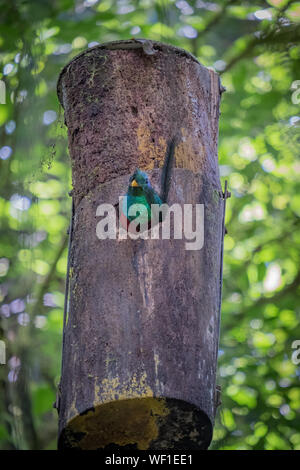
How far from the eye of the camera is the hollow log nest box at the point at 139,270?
2807 millimetres

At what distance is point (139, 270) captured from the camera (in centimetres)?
296

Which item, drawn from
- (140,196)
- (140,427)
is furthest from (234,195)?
(140,427)

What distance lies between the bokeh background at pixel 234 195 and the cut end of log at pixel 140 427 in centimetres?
202

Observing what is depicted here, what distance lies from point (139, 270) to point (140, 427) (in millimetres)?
648

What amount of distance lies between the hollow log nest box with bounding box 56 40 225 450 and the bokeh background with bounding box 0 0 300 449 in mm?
1479

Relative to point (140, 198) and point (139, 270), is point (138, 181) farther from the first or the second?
point (139, 270)

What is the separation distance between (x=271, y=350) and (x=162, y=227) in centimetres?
303

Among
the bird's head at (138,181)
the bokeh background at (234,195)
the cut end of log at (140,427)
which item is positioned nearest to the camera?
the cut end of log at (140,427)

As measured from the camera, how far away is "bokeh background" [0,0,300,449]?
5.11m

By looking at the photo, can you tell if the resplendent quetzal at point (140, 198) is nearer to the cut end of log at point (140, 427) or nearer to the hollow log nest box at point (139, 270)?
the hollow log nest box at point (139, 270)

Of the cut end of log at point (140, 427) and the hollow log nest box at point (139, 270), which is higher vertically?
the hollow log nest box at point (139, 270)

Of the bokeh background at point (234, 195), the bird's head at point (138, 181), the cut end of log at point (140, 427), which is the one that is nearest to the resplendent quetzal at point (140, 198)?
the bird's head at point (138, 181)
